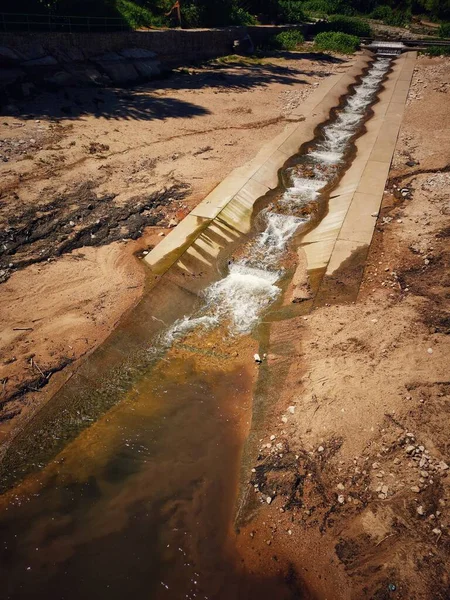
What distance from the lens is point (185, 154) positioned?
13977 millimetres

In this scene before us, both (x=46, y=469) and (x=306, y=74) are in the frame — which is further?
(x=306, y=74)

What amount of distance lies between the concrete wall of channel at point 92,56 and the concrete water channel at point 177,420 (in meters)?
11.3

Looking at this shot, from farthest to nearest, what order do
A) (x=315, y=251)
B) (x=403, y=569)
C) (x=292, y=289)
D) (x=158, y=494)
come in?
1. (x=315, y=251)
2. (x=292, y=289)
3. (x=158, y=494)
4. (x=403, y=569)

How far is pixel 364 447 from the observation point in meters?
5.88

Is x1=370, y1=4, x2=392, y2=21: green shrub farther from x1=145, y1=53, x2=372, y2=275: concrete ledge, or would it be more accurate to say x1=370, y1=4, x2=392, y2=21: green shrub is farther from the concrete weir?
x1=145, y1=53, x2=372, y2=275: concrete ledge

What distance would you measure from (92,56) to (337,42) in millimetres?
20512

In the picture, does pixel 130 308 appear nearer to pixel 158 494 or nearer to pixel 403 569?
pixel 158 494

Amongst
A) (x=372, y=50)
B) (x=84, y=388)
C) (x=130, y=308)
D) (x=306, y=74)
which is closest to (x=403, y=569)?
(x=84, y=388)

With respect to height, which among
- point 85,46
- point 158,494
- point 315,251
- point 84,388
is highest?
point 85,46

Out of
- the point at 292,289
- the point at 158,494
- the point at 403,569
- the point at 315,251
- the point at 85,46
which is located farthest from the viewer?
the point at 85,46

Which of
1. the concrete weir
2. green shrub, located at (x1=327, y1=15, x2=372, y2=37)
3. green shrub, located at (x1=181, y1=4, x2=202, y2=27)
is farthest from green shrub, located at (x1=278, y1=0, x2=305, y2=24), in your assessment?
the concrete weir

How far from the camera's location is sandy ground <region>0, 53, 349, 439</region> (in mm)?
7660

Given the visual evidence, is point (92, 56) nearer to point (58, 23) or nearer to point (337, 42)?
point (58, 23)

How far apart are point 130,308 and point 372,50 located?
109 feet
